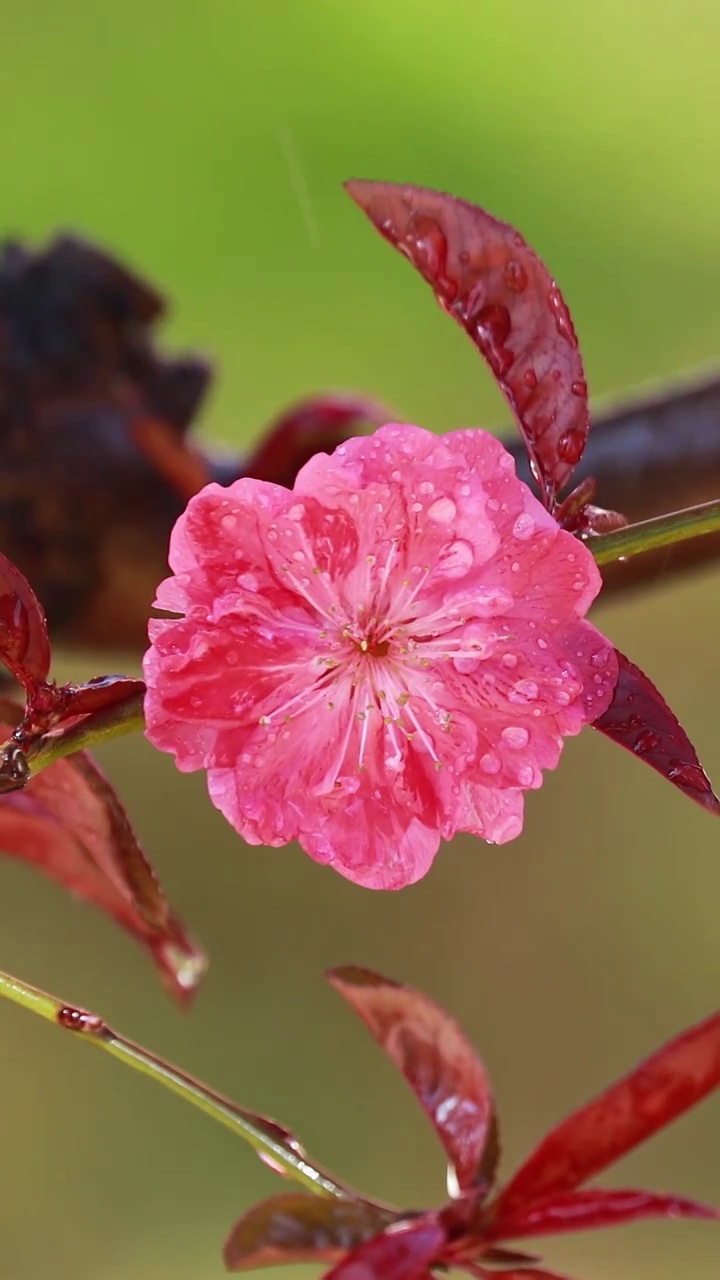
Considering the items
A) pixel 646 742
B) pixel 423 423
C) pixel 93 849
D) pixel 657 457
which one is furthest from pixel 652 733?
pixel 423 423

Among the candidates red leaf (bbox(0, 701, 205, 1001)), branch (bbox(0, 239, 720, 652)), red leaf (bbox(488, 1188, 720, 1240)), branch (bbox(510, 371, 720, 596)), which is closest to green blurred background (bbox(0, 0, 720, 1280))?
branch (bbox(0, 239, 720, 652))

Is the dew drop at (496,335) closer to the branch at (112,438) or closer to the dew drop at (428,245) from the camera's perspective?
the dew drop at (428,245)

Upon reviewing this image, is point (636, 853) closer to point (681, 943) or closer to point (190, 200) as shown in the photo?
point (681, 943)

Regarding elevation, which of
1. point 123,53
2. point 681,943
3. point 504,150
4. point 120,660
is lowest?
point 681,943

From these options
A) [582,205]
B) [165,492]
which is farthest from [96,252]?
[582,205]

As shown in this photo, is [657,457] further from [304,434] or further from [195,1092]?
[195,1092]

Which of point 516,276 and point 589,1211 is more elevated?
point 516,276
